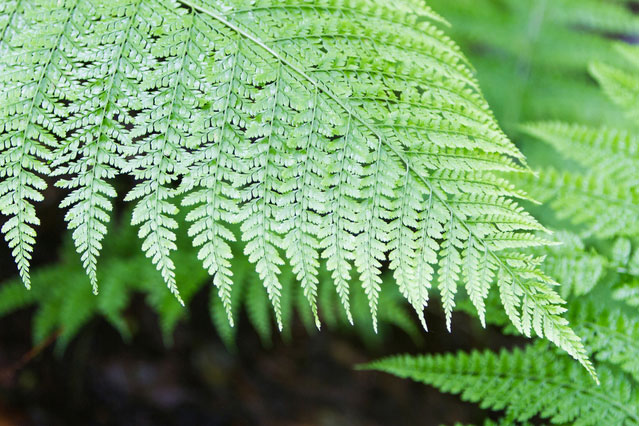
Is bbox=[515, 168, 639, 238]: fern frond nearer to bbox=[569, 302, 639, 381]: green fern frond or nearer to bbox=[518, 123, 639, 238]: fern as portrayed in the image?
bbox=[518, 123, 639, 238]: fern

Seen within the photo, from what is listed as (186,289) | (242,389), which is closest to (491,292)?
(186,289)

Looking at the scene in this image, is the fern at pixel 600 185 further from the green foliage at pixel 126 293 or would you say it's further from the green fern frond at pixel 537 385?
the green foliage at pixel 126 293

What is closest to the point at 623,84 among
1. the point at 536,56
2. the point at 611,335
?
the point at 611,335

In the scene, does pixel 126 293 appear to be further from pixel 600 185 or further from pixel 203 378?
pixel 600 185

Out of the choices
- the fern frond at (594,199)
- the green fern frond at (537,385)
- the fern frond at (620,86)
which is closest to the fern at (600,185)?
the fern frond at (594,199)

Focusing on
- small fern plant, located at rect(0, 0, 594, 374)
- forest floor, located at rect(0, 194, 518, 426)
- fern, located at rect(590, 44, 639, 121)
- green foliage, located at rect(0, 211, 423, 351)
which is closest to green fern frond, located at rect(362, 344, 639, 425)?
small fern plant, located at rect(0, 0, 594, 374)

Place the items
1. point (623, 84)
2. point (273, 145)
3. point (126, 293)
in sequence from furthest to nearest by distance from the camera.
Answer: point (126, 293)
point (623, 84)
point (273, 145)
